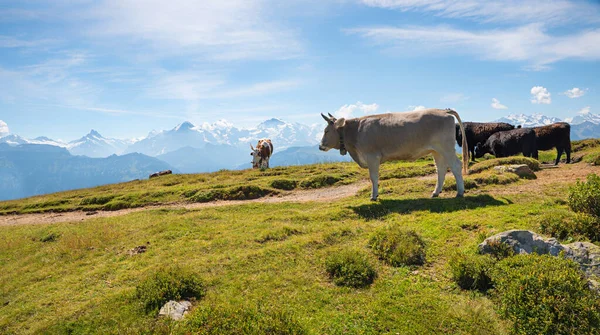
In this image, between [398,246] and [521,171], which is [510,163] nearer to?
[521,171]

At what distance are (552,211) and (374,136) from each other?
21.6ft

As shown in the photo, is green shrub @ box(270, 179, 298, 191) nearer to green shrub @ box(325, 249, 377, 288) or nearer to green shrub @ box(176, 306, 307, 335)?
green shrub @ box(325, 249, 377, 288)

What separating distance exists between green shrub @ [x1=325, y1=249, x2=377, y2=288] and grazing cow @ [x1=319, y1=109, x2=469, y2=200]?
6.32 m

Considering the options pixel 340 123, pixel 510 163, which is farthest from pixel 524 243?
pixel 510 163

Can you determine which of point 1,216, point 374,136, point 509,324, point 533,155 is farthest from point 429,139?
point 1,216

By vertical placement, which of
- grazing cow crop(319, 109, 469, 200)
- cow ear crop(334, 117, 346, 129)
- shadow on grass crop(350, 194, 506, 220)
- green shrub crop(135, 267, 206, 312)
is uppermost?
cow ear crop(334, 117, 346, 129)

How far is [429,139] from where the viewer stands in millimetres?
13602

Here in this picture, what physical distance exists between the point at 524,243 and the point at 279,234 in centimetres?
666

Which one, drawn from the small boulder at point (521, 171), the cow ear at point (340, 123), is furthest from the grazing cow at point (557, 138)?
the cow ear at point (340, 123)

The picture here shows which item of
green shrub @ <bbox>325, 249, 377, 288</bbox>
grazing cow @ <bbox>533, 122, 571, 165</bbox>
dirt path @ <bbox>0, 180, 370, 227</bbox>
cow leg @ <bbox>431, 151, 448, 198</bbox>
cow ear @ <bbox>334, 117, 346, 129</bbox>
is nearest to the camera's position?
green shrub @ <bbox>325, 249, 377, 288</bbox>

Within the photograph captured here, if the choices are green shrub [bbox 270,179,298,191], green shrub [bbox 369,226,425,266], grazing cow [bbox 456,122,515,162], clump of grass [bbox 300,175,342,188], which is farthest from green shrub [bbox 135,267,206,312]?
grazing cow [bbox 456,122,515,162]

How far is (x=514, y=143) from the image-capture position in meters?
23.5

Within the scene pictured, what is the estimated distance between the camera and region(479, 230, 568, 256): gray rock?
7.51 metres

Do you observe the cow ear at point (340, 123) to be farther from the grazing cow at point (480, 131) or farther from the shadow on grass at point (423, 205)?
the grazing cow at point (480, 131)
